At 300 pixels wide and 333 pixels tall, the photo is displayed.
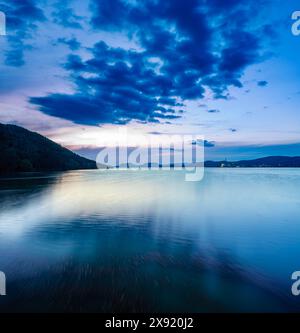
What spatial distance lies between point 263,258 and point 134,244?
530 cm

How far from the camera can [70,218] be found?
57.6 ft

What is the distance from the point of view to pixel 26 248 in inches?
411

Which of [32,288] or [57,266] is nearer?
[32,288]

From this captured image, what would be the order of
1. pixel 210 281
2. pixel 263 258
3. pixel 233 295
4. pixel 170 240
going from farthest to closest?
pixel 170 240 < pixel 263 258 < pixel 210 281 < pixel 233 295

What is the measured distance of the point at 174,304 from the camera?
627 centimetres

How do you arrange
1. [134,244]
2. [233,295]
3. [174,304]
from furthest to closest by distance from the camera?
[134,244] < [233,295] < [174,304]
